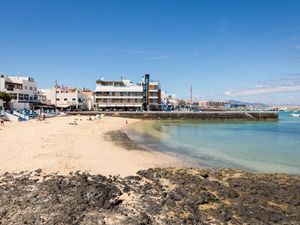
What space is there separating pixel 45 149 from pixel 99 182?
9.72 m

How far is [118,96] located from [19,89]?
30056 millimetres

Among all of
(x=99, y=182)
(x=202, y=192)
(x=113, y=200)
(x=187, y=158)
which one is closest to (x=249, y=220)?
(x=202, y=192)

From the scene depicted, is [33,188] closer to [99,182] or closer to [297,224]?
[99,182]

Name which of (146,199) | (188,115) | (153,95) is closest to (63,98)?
(153,95)

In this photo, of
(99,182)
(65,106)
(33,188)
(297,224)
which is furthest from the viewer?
(65,106)

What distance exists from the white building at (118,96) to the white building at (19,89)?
20.5 metres

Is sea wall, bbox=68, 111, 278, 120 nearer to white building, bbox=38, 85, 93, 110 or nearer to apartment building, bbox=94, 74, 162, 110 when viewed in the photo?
apartment building, bbox=94, 74, 162, 110

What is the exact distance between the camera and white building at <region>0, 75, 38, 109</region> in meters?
69.1

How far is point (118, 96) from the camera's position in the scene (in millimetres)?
93875

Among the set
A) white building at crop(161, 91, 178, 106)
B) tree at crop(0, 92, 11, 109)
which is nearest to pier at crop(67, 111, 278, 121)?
tree at crop(0, 92, 11, 109)

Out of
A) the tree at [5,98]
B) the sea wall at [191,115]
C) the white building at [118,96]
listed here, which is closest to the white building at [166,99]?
the white building at [118,96]

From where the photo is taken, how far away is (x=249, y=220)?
898 cm

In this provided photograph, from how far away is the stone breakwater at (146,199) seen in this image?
8.80 meters

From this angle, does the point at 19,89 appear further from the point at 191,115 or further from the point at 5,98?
the point at 191,115
